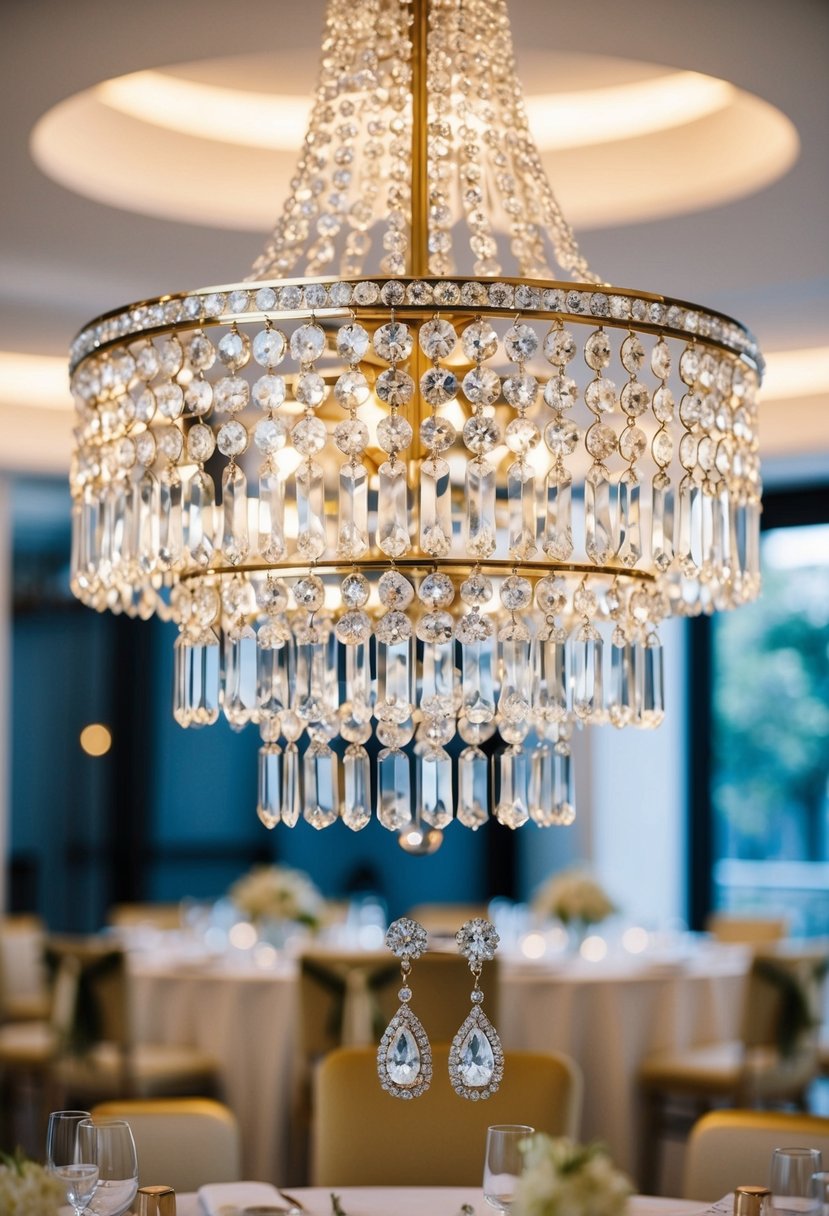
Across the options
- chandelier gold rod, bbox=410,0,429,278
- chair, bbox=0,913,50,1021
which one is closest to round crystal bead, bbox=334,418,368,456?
chandelier gold rod, bbox=410,0,429,278

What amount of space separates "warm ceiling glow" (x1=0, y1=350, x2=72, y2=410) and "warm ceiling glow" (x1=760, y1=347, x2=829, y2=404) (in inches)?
105

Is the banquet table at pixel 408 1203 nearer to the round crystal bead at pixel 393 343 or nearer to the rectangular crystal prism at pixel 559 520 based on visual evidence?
the rectangular crystal prism at pixel 559 520

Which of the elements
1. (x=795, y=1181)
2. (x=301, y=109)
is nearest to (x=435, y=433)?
(x=795, y=1181)

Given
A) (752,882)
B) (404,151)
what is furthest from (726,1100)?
(404,151)

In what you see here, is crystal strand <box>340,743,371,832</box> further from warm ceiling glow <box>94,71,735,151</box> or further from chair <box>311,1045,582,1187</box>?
warm ceiling glow <box>94,71,735,151</box>

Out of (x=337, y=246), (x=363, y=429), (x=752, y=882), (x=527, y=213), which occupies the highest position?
(x=337, y=246)

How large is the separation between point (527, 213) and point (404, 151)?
212 mm

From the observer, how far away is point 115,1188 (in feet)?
7.13

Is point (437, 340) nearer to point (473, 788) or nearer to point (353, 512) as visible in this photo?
point (353, 512)

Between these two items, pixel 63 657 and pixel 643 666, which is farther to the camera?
pixel 63 657

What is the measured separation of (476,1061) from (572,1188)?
0.42 meters

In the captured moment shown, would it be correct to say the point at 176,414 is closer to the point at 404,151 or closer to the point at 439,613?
the point at 439,613

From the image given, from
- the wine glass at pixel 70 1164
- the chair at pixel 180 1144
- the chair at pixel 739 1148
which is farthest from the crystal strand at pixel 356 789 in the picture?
the chair at pixel 739 1148

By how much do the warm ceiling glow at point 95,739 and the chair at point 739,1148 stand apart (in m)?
5.52
